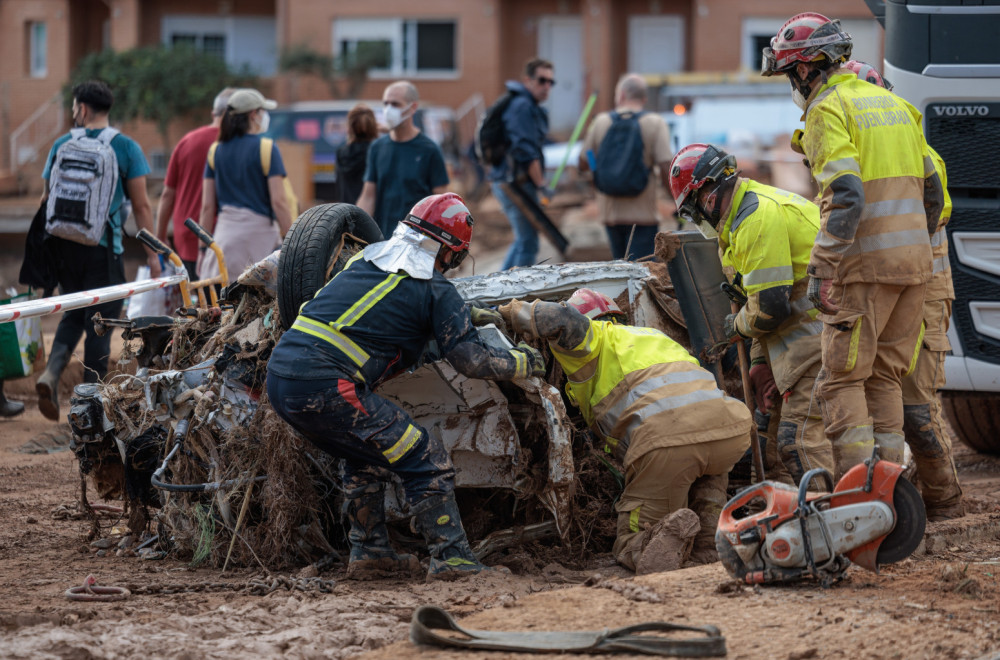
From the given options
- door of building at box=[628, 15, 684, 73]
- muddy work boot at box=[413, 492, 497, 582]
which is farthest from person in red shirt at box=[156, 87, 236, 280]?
door of building at box=[628, 15, 684, 73]

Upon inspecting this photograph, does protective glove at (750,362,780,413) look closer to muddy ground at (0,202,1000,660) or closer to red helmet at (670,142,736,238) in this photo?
red helmet at (670,142,736,238)

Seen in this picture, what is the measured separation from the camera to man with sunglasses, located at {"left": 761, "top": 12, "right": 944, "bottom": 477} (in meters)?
5.20

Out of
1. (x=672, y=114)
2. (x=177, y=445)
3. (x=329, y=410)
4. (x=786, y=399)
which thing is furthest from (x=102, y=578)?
(x=672, y=114)

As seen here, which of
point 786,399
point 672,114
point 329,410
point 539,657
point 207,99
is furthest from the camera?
point 207,99

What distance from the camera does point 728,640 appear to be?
13.2ft

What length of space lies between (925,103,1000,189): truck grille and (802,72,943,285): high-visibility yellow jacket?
1.39m

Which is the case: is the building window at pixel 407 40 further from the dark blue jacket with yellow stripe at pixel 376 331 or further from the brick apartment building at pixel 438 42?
the dark blue jacket with yellow stripe at pixel 376 331

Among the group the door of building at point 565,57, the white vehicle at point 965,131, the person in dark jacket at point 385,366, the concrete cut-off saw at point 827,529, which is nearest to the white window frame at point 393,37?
the door of building at point 565,57

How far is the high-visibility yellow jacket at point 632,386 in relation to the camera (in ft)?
17.3

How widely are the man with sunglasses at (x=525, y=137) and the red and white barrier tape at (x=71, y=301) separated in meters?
3.49

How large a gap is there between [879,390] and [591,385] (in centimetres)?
134

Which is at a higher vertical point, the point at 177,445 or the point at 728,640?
the point at 177,445

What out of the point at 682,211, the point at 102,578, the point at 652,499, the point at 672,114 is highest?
the point at 672,114

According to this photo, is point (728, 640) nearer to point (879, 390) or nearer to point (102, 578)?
point (879, 390)
